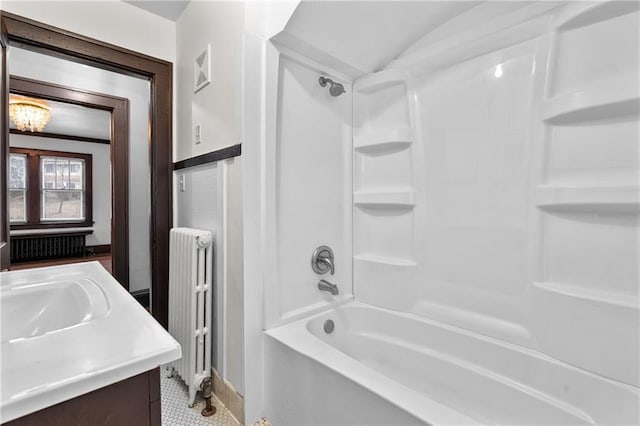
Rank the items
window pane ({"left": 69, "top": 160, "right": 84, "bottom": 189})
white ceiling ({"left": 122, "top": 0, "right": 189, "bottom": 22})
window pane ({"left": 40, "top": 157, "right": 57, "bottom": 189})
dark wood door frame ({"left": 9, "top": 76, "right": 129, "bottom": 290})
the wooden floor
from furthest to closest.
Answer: window pane ({"left": 69, "top": 160, "right": 84, "bottom": 189}) → window pane ({"left": 40, "top": 157, "right": 57, "bottom": 189}) → the wooden floor → dark wood door frame ({"left": 9, "top": 76, "right": 129, "bottom": 290}) → white ceiling ({"left": 122, "top": 0, "right": 189, "bottom": 22})

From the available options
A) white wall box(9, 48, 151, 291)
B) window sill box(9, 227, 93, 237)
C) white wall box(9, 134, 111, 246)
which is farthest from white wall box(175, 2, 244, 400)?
window sill box(9, 227, 93, 237)

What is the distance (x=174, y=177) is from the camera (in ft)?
6.82

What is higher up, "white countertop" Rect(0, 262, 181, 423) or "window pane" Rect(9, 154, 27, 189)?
"window pane" Rect(9, 154, 27, 189)

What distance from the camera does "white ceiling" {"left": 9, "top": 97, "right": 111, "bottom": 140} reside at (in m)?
4.12

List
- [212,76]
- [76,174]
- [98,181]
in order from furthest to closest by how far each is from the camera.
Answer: [98,181] < [76,174] < [212,76]

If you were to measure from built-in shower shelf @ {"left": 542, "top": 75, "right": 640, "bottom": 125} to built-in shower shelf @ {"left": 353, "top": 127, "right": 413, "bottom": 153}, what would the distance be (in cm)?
60

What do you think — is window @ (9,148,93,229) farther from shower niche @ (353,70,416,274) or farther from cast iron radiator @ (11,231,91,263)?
shower niche @ (353,70,416,274)

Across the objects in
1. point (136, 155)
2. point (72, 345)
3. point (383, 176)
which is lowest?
point (72, 345)

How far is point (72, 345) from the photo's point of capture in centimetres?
61

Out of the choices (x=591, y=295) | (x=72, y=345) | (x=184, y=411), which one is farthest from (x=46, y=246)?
(x=591, y=295)

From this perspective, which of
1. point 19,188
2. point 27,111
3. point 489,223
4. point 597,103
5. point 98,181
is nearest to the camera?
point 597,103

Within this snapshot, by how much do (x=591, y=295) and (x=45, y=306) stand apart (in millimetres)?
1887

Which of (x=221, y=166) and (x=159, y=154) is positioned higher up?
(x=159, y=154)

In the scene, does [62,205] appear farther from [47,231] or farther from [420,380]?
[420,380]
